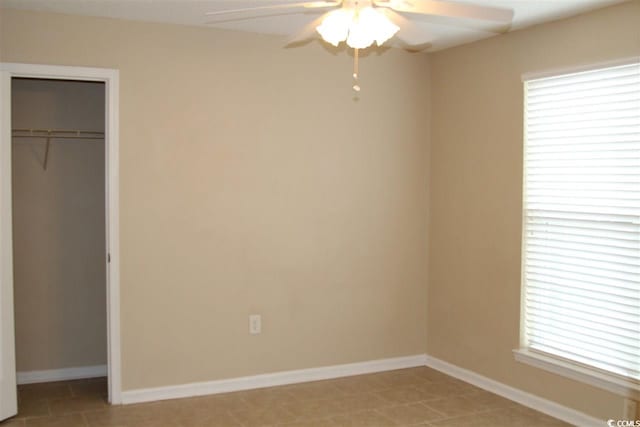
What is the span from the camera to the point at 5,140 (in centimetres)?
368

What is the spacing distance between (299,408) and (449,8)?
8.57 ft

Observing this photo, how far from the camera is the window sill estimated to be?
337 cm

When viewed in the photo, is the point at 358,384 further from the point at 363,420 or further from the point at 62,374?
the point at 62,374

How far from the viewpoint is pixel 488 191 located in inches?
169

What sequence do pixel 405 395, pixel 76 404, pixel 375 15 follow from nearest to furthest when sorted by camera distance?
pixel 375 15 < pixel 76 404 < pixel 405 395

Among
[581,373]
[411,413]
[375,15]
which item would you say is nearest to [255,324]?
[411,413]

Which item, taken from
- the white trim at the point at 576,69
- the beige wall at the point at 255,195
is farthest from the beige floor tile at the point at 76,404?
the white trim at the point at 576,69

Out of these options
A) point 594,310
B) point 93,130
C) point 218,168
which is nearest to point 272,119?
point 218,168

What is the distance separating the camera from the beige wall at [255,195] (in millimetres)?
3969

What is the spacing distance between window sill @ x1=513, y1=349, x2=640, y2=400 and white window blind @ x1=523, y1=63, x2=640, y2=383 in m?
0.04

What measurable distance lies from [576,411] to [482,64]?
2.30 metres

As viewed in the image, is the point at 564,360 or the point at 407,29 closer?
the point at 407,29

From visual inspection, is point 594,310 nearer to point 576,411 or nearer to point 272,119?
point 576,411

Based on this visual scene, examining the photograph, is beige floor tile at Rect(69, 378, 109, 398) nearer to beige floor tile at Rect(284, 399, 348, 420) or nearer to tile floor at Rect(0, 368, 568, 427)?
tile floor at Rect(0, 368, 568, 427)
